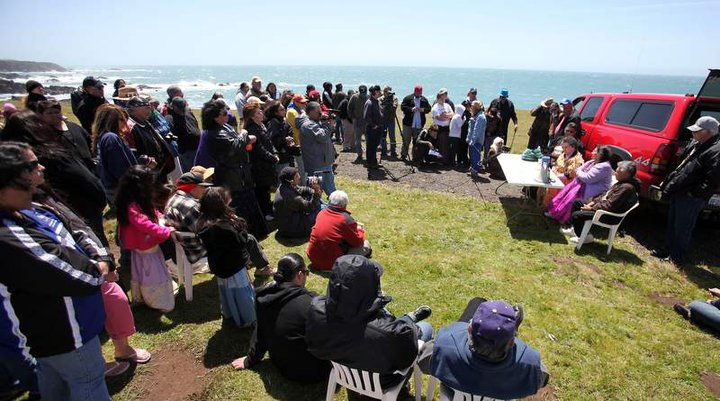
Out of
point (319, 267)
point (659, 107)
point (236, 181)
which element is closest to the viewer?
point (319, 267)

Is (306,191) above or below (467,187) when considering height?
above

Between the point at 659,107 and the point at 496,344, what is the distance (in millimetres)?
6864

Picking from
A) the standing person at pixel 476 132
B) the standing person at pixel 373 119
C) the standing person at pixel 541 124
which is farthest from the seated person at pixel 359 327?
the standing person at pixel 541 124

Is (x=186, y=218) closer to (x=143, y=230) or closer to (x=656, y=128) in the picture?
(x=143, y=230)

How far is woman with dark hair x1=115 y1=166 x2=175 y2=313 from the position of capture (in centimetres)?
364

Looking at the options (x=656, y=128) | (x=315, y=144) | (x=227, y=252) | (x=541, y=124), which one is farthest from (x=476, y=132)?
(x=227, y=252)

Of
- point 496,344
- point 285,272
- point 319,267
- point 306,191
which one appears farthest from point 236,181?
point 496,344

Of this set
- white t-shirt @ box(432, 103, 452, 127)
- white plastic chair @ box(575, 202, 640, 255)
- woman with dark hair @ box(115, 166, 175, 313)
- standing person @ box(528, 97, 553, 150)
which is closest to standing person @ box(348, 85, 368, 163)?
white t-shirt @ box(432, 103, 452, 127)

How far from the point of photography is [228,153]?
17.6ft

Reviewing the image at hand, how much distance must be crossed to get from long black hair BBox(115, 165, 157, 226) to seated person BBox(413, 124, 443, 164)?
7666 mm

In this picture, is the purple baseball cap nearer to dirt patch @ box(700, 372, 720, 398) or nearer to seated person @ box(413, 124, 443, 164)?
dirt patch @ box(700, 372, 720, 398)

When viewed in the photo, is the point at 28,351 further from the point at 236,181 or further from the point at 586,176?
the point at 586,176

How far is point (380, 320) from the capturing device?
259cm

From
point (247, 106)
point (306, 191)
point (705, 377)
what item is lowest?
point (705, 377)
